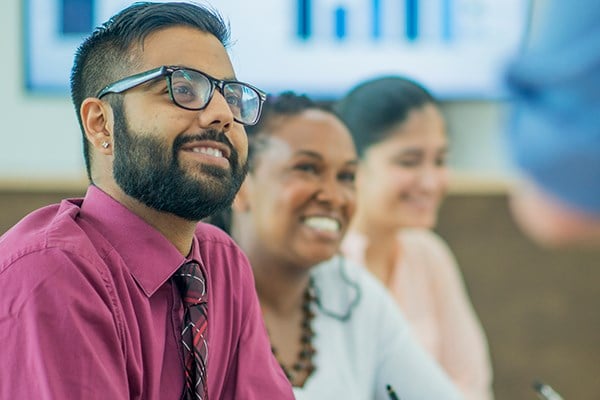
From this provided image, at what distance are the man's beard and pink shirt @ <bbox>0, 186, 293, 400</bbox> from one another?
0.10 feet

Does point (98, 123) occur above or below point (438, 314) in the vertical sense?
above

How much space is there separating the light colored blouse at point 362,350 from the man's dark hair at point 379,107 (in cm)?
61

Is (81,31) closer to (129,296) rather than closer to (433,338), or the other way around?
(433,338)

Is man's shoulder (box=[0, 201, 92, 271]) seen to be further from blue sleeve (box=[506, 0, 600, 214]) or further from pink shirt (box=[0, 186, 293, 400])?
blue sleeve (box=[506, 0, 600, 214])

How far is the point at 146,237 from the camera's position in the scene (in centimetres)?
111

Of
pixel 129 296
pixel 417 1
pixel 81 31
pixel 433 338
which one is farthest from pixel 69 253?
pixel 417 1

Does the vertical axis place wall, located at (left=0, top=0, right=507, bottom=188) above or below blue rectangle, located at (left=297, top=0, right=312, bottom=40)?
below

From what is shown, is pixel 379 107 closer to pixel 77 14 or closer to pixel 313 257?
pixel 313 257

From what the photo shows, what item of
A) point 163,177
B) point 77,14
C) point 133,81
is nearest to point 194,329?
point 163,177

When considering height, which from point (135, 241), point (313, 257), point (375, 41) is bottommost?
point (313, 257)

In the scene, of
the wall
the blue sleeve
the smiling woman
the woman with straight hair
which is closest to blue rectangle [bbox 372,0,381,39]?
the wall

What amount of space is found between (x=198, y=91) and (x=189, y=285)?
0.70 ft

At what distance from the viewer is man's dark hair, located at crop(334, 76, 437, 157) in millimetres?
2299

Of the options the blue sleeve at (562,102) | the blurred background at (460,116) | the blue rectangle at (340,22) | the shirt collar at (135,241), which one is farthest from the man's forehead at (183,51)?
the blue rectangle at (340,22)
